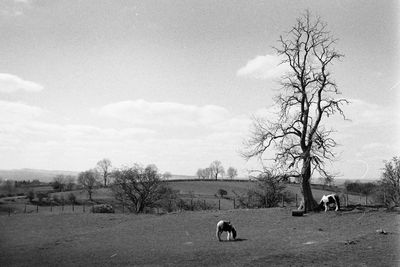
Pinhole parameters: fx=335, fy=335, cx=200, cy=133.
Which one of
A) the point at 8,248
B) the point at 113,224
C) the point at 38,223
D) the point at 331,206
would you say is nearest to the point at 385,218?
the point at 331,206

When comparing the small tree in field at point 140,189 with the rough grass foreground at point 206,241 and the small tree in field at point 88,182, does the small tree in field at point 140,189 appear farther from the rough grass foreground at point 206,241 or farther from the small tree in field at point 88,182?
the small tree in field at point 88,182

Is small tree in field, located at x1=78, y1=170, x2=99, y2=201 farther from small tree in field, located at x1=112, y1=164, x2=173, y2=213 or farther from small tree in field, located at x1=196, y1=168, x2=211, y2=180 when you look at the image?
small tree in field, located at x1=196, y1=168, x2=211, y2=180

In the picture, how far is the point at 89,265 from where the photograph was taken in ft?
57.3

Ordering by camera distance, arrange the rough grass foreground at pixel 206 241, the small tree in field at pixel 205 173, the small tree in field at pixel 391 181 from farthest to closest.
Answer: the small tree in field at pixel 205 173 → the small tree in field at pixel 391 181 → the rough grass foreground at pixel 206 241

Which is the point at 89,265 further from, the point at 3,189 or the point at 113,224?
the point at 3,189

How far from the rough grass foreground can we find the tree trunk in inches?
76.4

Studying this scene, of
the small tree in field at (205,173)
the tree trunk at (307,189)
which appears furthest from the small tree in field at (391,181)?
the small tree in field at (205,173)

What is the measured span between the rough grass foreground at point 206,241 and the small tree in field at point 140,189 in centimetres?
2286

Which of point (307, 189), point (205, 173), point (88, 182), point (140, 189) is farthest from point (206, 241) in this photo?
point (205, 173)

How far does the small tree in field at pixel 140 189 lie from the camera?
5838 cm

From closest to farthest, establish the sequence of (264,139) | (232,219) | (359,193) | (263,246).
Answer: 1. (263,246)
2. (232,219)
3. (264,139)
4. (359,193)

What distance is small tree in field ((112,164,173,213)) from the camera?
192ft

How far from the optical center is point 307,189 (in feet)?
103

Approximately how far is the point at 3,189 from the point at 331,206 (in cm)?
10363
